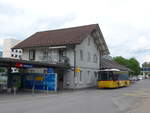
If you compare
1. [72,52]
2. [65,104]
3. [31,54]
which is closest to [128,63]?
[31,54]

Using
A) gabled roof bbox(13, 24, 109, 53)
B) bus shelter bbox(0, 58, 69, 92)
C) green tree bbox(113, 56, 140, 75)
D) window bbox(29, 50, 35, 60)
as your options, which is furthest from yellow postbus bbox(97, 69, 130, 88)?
green tree bbox(113, 56, 140, 75)

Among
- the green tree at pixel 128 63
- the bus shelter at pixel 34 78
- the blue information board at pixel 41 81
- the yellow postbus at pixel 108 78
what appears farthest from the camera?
the green tree at pixel 128 63

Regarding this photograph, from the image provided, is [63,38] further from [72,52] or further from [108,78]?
[108,78]

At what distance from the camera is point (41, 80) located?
28016 mm

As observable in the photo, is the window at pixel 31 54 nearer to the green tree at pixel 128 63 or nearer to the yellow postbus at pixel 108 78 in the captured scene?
the yellow postbus at pixel 108 78

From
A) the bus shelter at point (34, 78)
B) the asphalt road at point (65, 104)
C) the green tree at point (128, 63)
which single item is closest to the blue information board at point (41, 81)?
the bus shelter at point (34, 78)

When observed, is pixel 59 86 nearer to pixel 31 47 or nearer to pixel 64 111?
pixel 31 47

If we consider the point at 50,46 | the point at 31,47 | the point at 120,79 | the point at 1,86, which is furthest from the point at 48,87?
the point at 120,79

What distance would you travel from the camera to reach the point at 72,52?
33.1 m

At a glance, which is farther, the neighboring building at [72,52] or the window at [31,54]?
the window at [31,54]

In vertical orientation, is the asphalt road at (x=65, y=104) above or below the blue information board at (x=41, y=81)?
below

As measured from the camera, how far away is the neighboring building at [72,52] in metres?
33.0

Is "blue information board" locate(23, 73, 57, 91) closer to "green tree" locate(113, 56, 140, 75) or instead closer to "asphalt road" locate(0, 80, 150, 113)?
"asphalt road" locate(0, 80, 150, 113)

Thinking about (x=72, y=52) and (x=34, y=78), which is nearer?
(x=34, y=78)
